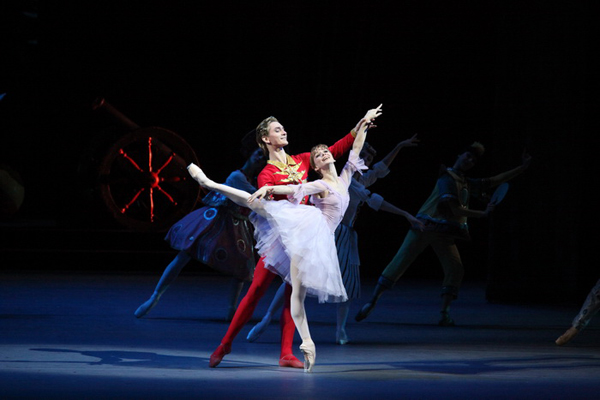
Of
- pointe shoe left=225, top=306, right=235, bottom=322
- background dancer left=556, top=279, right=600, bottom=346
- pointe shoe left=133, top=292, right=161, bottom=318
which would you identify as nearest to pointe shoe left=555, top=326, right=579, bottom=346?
background dancer left=556, top=279, right=600, bottom=346

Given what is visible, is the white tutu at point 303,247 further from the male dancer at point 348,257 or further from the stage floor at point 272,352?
the male dancer at point 348,257

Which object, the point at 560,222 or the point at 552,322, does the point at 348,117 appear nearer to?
the point at 560,222

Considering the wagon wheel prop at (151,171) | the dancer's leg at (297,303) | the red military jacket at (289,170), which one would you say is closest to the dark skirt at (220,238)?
the red military jacket at (289,170)

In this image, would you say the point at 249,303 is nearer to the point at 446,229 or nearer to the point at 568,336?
the point at 568,336

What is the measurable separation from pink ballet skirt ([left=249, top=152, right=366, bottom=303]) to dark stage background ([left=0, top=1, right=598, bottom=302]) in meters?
4.17

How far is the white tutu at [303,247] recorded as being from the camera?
528cm

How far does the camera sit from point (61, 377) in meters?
4.97

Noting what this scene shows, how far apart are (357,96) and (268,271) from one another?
596 centimetres

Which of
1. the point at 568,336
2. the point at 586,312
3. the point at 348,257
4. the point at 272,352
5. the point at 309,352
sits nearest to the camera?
the point at 309,352

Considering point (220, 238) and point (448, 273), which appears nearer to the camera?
point (220, 238)

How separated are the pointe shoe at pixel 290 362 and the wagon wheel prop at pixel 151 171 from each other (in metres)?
6.58

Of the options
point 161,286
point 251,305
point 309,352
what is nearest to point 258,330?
point 251,305

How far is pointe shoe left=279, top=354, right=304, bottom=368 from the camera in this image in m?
5.44

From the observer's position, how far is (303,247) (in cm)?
527
